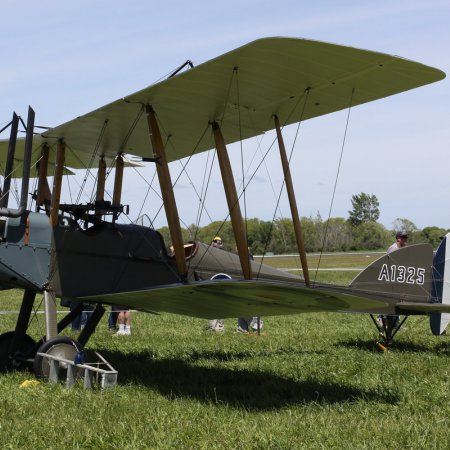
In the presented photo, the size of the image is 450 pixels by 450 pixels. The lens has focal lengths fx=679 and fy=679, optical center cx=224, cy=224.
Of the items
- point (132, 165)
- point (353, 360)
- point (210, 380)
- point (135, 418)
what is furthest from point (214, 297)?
point (132, 165)

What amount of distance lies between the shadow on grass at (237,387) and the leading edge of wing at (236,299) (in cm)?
64

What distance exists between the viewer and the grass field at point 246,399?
4.31 metres

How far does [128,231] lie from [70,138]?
1.54 m

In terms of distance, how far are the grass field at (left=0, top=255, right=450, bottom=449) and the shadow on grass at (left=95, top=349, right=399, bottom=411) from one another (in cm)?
1

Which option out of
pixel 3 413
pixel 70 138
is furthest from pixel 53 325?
pixel 70 138

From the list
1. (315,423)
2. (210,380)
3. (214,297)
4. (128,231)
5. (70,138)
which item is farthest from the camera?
(70,138)

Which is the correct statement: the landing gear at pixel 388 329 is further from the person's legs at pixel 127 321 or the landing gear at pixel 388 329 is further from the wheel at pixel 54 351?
the wheel at pixel 54 351

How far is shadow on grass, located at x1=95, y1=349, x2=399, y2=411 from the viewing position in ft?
18.7

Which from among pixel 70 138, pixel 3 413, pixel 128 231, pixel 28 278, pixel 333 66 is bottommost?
pixel 3 413

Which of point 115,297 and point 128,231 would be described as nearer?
point 115,297

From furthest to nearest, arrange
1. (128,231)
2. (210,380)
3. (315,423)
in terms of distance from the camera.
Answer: (128,231), (210,380), (315,423)

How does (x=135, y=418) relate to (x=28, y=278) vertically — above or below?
below

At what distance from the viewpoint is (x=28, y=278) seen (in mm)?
6781

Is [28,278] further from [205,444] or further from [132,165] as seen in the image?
[132,165]
